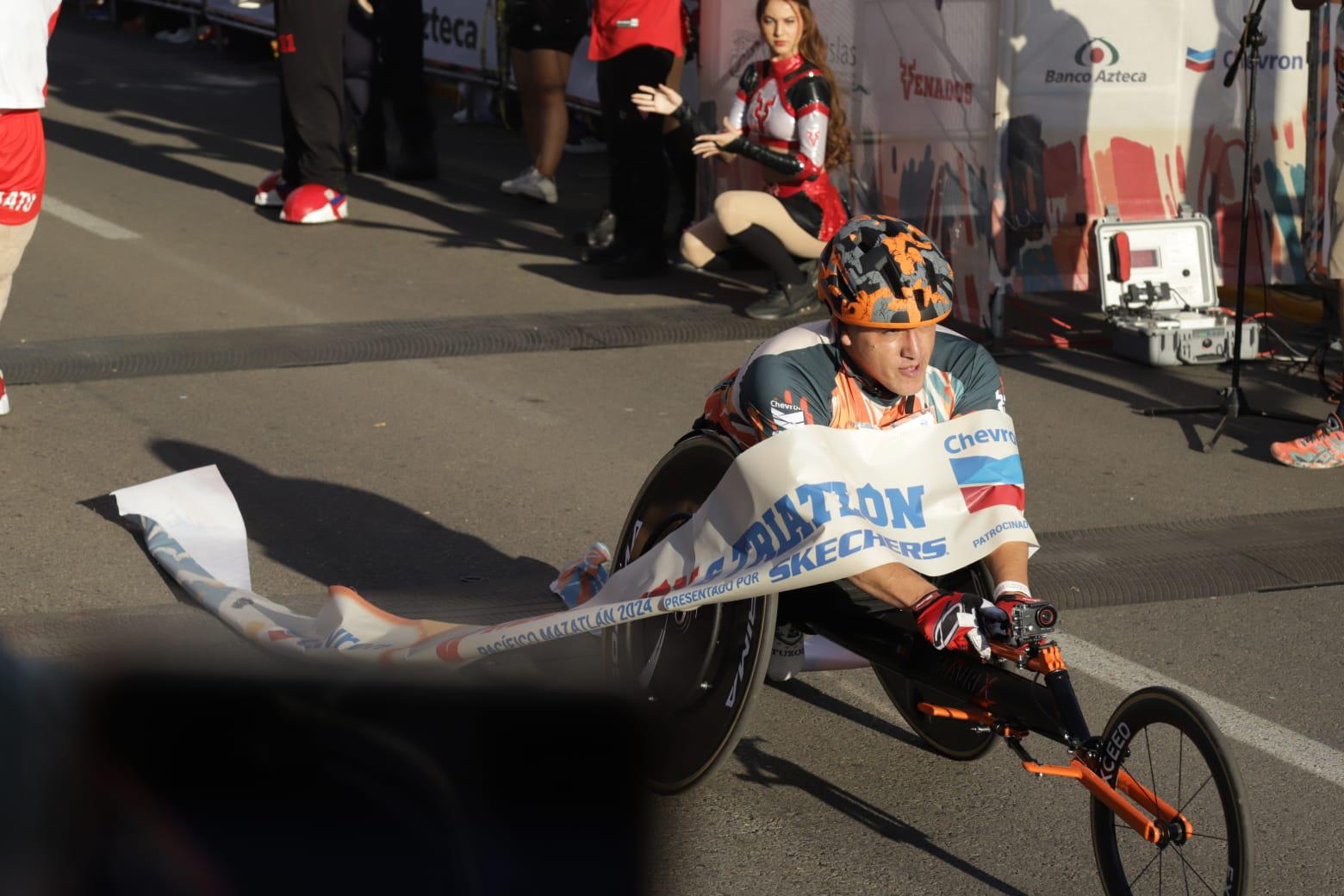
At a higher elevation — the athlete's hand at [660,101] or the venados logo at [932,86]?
the venados logo at [932,86]

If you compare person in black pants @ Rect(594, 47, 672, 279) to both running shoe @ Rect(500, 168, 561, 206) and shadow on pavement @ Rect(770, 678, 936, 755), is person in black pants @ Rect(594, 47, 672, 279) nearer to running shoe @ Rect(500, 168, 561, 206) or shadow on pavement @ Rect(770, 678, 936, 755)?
running shoe @ Rect(500, 168, 561, 206)

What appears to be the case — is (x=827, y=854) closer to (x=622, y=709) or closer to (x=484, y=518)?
(x=622, y=709)

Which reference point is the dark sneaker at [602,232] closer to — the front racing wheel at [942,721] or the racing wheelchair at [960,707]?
the racing wheelchair at [960,707]

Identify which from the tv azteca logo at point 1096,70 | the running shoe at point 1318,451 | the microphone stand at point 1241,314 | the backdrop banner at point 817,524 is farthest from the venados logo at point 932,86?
the backdrop banner at point 817,524

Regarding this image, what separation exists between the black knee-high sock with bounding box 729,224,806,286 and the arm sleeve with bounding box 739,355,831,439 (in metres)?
5.25

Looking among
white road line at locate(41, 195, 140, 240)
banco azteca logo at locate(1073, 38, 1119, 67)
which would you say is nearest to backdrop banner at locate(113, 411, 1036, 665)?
banco azteca logo at locate(1073, 38, 1119, 67)

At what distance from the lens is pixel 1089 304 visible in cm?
1007

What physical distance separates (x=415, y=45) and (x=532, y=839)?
12.0m

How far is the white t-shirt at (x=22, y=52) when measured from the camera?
668 cm

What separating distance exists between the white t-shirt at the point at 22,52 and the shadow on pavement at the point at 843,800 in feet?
13.4

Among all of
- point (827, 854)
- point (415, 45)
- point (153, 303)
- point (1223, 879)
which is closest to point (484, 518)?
point (827, 854)

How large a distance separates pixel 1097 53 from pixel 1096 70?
8cm

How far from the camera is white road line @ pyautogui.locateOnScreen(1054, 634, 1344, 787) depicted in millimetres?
4285

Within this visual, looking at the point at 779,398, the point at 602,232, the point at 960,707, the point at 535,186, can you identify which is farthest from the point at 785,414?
the point at 535,186
